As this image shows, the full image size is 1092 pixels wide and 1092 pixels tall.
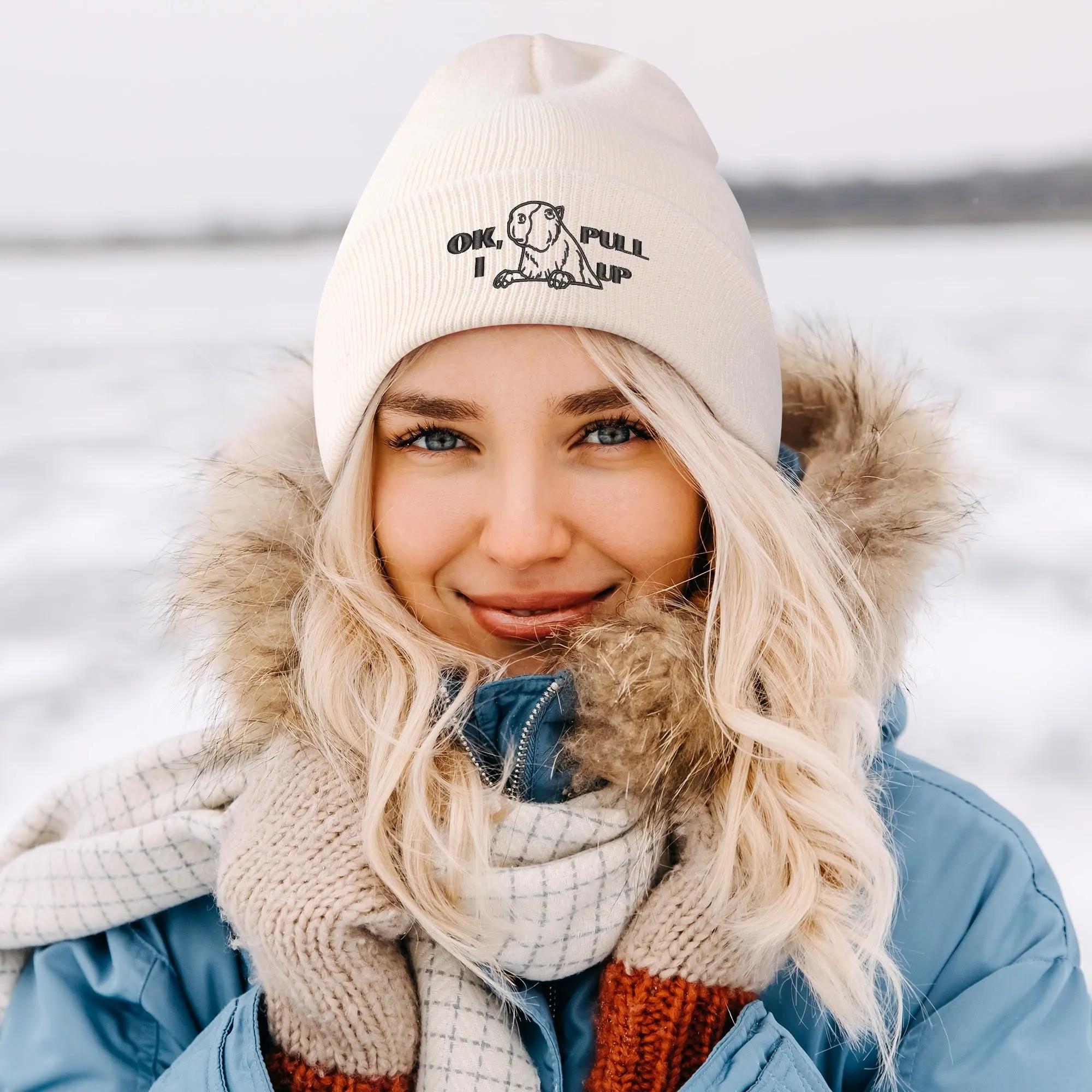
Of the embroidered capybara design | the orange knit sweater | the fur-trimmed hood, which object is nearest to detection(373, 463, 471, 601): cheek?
the fur-trimmed hood

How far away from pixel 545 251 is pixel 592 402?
16cm

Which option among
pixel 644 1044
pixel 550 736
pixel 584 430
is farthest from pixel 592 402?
pixel 644 1044

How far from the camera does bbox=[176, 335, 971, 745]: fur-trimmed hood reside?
1050mm

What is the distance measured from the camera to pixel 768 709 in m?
1.02

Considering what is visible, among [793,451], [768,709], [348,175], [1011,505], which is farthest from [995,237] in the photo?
[768,709]

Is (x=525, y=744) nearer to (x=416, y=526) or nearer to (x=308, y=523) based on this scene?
(x=416, y=526)

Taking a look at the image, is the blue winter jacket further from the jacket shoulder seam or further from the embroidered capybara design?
the embroidered capybara design

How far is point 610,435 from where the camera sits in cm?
100

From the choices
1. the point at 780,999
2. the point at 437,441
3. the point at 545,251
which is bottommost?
the point at 780,999

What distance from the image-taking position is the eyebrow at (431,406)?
0.96 metres

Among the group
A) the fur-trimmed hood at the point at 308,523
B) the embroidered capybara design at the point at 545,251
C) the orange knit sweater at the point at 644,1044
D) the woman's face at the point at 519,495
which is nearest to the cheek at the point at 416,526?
the woman's face at the point at 519,495

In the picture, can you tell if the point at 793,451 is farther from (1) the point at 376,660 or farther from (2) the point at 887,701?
Result: (1) the point at 376,660

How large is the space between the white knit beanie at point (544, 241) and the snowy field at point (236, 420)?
35cm

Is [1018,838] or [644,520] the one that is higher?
[644,520]
